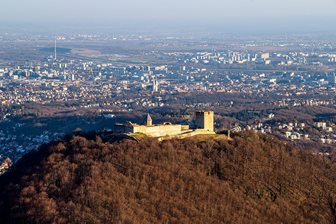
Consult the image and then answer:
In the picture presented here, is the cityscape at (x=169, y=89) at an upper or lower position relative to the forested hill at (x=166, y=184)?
lower

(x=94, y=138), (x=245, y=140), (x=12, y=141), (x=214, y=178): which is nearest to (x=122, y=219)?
(x=214, y=178)

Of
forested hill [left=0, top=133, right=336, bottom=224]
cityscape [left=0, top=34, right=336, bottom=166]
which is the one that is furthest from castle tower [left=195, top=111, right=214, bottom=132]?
cityscape [left=0, top=34, right=336, bottom=166]

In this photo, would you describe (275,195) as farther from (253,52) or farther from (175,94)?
(253,52)

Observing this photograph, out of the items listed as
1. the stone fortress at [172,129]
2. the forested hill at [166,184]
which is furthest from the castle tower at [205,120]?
the forested hill at [166,184]

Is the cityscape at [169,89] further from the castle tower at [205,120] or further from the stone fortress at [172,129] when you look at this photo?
the stone fortress at [172,129]

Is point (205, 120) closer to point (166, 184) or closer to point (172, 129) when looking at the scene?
point (172, 129)

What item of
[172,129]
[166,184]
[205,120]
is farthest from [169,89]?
[166,184]

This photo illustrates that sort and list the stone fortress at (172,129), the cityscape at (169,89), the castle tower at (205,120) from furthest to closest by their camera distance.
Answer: the cityscape at (169,89)
the castle tower at (205,120)
the stone fortress at (172,129)
